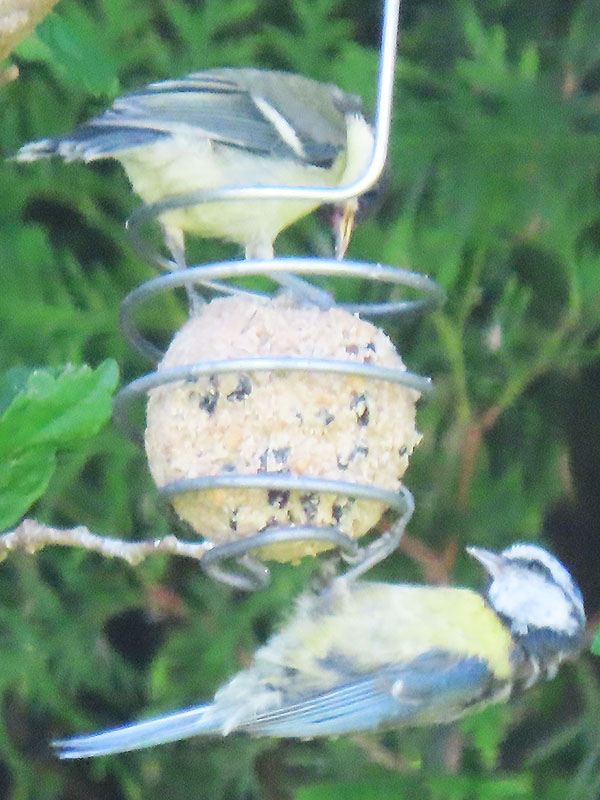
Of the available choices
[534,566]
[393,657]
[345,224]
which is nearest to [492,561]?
[534,566]

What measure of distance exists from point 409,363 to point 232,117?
674mm

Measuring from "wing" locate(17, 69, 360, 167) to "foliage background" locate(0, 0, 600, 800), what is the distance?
236 millimetres

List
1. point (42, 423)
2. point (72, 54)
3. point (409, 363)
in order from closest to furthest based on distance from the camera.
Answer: point (42, 423), point (72, 54), point (409, 363)

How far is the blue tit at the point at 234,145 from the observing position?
1.81 meters

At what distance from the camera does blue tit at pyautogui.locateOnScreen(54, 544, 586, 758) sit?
1.74 meters

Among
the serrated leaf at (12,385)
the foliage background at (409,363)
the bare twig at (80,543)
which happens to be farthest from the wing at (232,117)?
the bare twig at (80,543)

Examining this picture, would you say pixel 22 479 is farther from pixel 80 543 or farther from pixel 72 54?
pixel 72 54

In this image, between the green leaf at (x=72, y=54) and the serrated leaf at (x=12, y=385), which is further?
the green leaf at (x=72, y=54)

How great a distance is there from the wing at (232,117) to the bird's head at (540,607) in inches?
28.8

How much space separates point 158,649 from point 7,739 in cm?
36

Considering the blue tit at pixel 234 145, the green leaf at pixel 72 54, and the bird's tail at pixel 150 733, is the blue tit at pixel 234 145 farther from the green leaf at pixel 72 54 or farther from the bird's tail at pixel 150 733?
the bird's tail at pixel 150 733

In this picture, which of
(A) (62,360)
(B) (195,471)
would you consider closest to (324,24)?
(A) (62,360)

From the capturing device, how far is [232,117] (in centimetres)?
191

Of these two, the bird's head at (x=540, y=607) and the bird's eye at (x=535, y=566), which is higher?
the bird's eye at (x=535, y=566)
